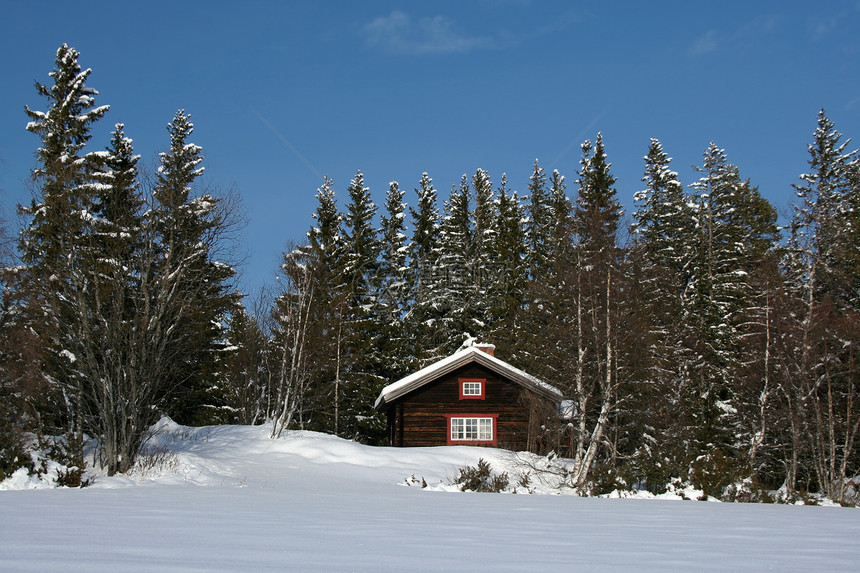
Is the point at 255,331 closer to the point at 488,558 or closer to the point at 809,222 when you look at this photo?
the point at 809,222

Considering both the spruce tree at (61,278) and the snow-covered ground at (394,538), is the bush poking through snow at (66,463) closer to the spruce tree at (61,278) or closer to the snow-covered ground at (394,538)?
the spruce tree at (61,278)

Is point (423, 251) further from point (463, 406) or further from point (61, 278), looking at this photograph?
point (61, 278)

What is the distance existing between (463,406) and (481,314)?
12.9m

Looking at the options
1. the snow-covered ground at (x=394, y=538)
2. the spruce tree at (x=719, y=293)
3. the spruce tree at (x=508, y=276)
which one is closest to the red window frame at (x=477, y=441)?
the spruce tree at (x=508, y=276)

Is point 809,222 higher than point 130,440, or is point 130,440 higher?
point 809,222

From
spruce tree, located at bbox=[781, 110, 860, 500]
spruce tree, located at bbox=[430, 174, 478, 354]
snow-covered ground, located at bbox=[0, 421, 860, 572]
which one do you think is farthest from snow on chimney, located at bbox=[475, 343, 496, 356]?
snow-covered ground, located at bbox=[0, 421, 860, 572]

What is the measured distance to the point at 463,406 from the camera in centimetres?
3231

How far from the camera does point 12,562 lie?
3443 millimetres

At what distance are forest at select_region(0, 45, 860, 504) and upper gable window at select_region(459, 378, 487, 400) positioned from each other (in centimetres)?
412

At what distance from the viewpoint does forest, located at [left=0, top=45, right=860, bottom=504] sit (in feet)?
54.6

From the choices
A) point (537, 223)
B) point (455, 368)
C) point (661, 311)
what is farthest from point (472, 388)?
point (537, 223)

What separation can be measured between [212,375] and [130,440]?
1798cm

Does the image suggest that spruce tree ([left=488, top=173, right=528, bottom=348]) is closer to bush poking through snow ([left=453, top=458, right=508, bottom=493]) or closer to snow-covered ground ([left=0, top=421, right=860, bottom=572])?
bush poking through snow ([left=453, top=458, right=508, bottom=493])

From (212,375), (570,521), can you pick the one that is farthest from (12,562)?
(212,375)
